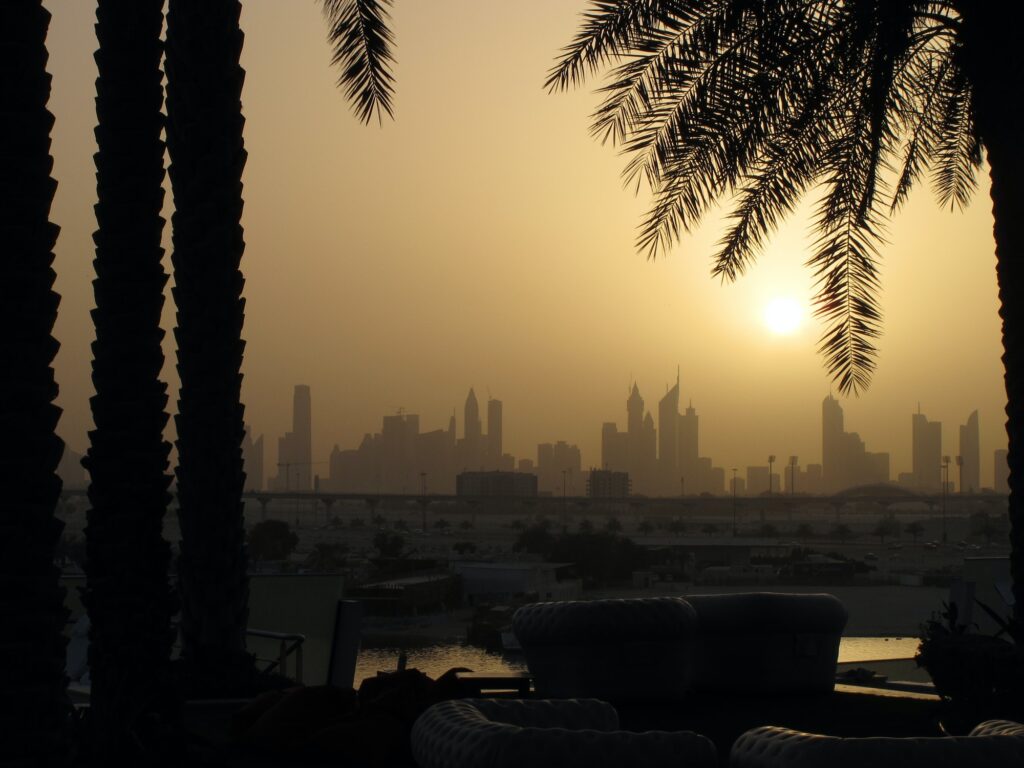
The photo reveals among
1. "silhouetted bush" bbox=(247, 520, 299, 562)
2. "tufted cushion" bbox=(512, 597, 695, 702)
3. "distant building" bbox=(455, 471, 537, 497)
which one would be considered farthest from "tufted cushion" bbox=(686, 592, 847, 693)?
"distant building" bbox=(455, 471, 537, 497)

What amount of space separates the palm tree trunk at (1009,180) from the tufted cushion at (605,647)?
2.42 meters

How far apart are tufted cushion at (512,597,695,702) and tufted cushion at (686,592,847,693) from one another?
28.0 inches

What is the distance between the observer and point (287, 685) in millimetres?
9492

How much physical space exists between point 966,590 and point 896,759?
7.34m

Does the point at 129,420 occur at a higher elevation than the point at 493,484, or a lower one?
higher

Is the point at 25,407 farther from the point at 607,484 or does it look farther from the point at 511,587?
the point at 607,484

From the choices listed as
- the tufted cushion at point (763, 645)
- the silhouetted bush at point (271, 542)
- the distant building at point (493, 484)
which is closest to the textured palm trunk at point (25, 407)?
the tufted cushion at point (763, 645)

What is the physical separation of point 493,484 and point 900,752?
155383mm

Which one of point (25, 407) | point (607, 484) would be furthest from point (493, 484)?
point (25, 407)

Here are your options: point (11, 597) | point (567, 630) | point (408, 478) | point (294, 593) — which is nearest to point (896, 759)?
point (11, 597)

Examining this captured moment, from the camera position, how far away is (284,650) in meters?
10.5

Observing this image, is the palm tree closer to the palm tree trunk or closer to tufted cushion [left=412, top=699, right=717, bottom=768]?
the palm tree trunk

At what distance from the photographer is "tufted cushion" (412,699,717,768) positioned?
205 inches

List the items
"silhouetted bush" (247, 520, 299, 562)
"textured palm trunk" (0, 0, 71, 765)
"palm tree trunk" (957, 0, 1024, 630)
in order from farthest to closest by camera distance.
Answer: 1. "silhouetted bush" (247, 520, 299, 562)
2. "palm tree trunk" (957, 0, 1024, 630)
3. "textured palm trunk" (0, 0, 71, 765)
